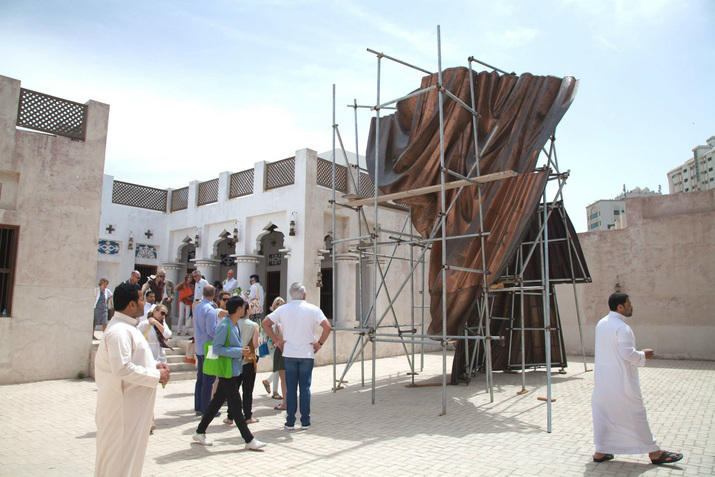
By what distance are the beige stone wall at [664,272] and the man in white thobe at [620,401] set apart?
10249 millimetres

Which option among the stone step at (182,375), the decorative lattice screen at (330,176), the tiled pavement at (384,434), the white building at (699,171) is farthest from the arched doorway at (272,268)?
the white building at (699,171)

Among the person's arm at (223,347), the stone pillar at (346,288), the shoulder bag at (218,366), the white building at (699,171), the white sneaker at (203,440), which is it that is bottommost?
the white sneaker at (203,440)

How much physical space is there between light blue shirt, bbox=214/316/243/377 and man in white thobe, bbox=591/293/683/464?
3.49 meters

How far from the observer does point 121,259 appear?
1538 cm

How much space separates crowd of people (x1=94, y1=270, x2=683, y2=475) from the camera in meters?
3.02

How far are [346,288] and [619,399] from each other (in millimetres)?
9793

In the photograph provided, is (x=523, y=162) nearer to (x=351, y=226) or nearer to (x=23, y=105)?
(x=351, y=226)

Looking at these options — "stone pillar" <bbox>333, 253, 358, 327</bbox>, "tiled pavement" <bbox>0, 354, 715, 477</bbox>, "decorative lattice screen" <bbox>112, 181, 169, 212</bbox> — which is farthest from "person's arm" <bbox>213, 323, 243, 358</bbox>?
"decorative lattice screen" <bbox>112, 181, 169, 212</bbox>

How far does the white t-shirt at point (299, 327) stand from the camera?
19.0 feet

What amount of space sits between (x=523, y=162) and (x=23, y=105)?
9192 mm

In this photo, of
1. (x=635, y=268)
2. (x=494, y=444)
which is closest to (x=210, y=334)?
(x=494, y=444)

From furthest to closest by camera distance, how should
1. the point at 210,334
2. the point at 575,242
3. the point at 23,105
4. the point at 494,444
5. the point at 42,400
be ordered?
the point at 575,242, the point at 23,105, the point at 42,400, the point at 210,334, the point at 494,444

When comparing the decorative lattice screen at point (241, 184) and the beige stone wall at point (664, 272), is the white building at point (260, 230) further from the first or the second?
the beige stone wall at point (664, 272)

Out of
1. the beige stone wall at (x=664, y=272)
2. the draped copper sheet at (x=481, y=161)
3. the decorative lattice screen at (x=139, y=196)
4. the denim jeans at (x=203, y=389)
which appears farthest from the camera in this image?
the decorative lattice screen at (x=139, y=196)
